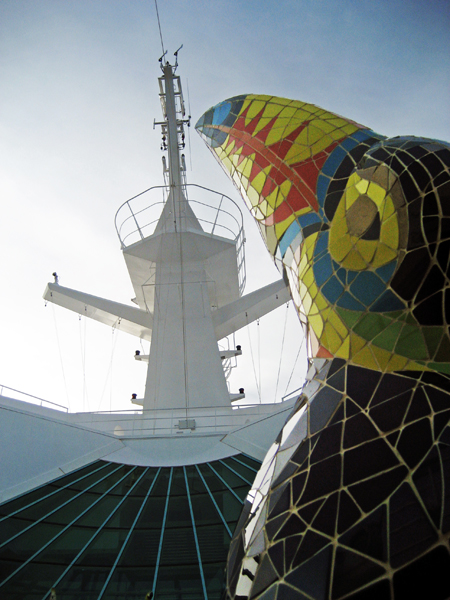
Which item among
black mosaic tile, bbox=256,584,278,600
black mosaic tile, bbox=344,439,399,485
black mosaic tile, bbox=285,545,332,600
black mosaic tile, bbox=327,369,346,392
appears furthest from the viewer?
black mosaic tile, bbox=327,369,346,392

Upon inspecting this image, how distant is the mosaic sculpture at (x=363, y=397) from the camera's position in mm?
3221

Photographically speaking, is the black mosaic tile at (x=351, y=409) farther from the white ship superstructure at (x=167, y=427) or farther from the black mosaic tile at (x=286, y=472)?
the white ship superstructure at (x=167, y=427)

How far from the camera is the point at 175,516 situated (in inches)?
297

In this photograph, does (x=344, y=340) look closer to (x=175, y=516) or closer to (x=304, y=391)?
(x=304, y=391)

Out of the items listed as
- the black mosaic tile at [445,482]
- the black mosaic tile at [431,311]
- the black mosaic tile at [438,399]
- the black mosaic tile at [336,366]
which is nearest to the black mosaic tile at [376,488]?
the black mosaic tile at [445,482]

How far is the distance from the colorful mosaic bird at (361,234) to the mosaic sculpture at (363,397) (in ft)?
0.05

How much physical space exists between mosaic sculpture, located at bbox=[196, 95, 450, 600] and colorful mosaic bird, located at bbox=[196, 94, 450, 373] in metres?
0.01

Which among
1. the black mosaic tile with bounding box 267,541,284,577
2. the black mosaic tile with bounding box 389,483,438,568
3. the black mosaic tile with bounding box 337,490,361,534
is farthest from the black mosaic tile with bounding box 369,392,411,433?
the black mosaic tile with bounding box 267,541,284,577

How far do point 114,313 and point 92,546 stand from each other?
10.9m

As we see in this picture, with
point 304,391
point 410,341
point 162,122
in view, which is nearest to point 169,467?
point 304,391

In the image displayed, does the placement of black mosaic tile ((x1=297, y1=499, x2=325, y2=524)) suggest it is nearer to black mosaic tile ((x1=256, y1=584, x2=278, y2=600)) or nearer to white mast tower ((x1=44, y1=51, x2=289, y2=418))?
black mosaic tile ((x1=256, y1=584, x2=278, y2=600))

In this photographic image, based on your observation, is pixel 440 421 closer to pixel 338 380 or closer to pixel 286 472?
pixel 338 380

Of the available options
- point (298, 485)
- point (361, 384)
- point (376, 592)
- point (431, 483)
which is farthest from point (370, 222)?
point (376, 592)

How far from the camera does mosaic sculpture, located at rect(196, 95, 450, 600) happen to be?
3221 mm
